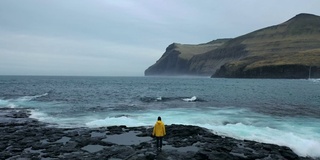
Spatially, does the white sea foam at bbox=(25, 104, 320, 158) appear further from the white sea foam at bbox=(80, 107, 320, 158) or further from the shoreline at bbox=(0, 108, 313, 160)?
the shoreline at bbox=(0, 108, 313, 160)

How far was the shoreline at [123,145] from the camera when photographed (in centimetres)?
2125

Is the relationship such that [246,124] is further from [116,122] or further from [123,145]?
[123,145]

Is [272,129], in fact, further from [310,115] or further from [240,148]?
[310,115]

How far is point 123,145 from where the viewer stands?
24141 mm

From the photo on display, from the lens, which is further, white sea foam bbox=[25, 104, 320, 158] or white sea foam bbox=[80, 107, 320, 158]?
white sea foam bbox=[25, 104, 320, 158]

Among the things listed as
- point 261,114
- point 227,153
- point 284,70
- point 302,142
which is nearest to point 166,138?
point 227,153

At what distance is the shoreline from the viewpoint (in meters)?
21.2

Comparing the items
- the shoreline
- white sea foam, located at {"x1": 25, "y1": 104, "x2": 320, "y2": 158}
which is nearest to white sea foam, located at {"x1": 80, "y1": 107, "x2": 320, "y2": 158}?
white sea foam, located at {"x1": 25, "y1": 104, "x2": 320, "y2": 158}

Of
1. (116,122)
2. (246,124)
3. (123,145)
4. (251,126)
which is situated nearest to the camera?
(123,145)

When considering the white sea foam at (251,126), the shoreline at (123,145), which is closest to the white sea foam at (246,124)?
the white sea foam at (251,126)

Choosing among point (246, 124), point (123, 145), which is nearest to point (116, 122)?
point (123, 145)

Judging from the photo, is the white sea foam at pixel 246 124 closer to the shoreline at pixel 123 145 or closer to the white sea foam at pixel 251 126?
the white sea foam at pixel 251 126

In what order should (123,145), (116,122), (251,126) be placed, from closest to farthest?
1. (123,145)
2. (251,126)
3. (116,122)

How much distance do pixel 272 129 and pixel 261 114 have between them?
11.8 metres
